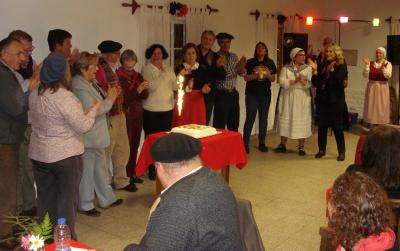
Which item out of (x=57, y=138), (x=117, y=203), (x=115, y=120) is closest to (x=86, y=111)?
(x=57, y=138)

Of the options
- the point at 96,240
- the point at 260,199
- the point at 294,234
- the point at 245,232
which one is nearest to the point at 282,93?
the point at 260,199

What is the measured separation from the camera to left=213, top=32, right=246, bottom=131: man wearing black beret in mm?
6621

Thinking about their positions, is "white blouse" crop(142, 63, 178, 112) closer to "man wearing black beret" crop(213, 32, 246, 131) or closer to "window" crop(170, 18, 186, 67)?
"window" crop(170, 18, 186, 67)

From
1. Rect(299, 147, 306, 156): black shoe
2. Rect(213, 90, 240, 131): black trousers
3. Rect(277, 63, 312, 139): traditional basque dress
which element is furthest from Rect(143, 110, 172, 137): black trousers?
Rect(299, 147, 306, 156): black shoe

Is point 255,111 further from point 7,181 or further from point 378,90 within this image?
point 7,181

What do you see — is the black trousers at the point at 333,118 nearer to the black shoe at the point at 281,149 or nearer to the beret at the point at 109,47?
the black shoe at the point at 281,149

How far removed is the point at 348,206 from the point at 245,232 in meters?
0.69

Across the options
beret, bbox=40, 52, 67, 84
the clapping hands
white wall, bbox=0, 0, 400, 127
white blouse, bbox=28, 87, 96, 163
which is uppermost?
white wall, bbox=0, 0, 400, 127

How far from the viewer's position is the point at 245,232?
8.34 ft

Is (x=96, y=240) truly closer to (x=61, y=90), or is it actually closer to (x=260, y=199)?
(x=61, y=90)

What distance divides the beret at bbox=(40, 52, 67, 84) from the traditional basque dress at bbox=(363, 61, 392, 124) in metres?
5.79

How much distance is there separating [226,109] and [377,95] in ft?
9.28

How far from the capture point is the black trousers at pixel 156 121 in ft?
18.2

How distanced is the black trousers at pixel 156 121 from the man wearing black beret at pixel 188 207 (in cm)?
349
